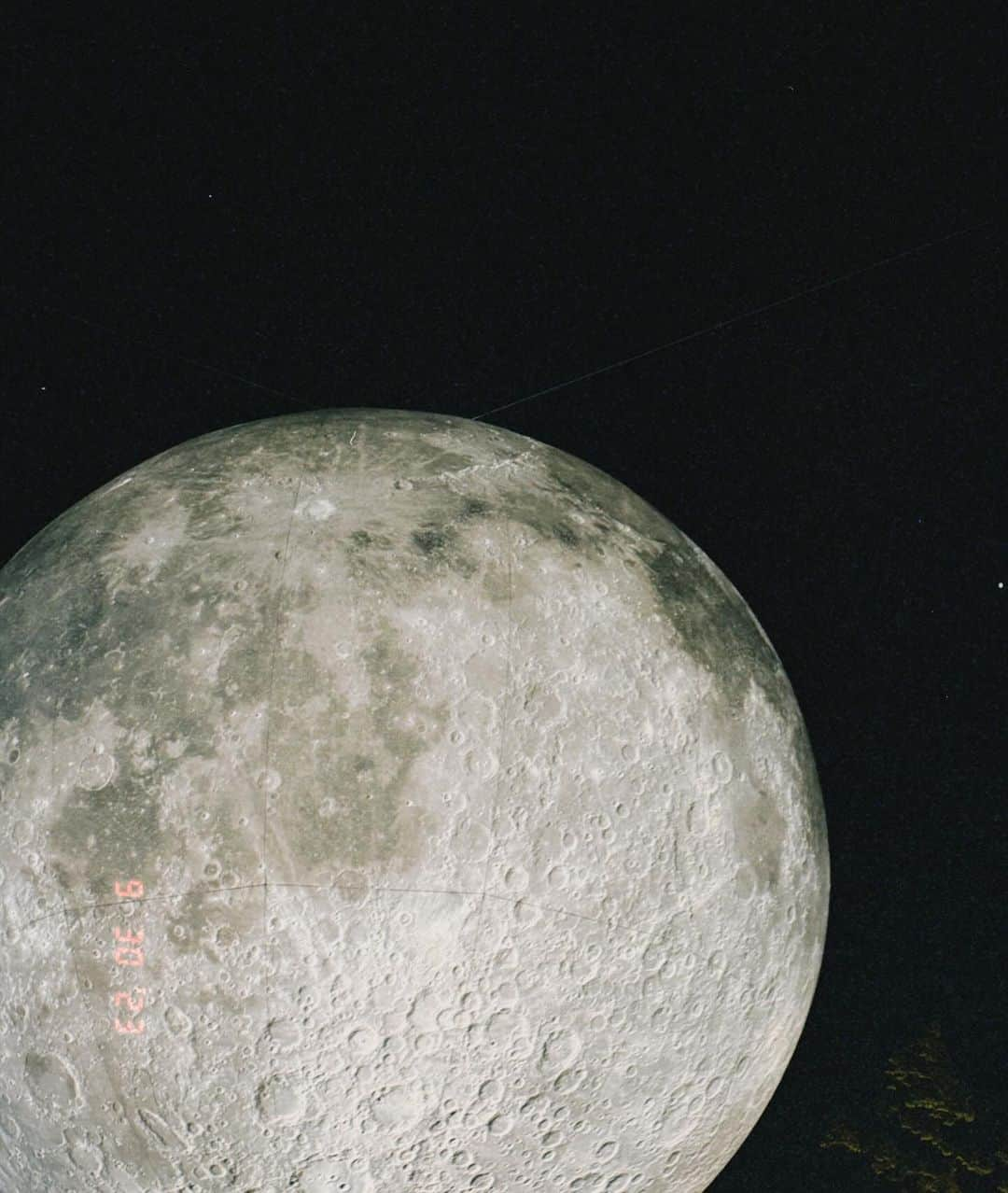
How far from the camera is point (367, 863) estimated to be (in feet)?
5.86

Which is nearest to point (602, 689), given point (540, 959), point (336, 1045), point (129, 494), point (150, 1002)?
point (540, 959)

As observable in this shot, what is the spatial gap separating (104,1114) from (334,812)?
57cm

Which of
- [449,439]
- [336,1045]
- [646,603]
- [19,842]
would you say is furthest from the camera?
[449,439]

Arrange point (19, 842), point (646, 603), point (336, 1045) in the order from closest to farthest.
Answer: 1. point (336, 1045)
2. point (19, 842)
3. point (646, 603)

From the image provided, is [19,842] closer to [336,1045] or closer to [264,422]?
[336,1045]

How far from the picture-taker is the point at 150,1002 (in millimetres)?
1821

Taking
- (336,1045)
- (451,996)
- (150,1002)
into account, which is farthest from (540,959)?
(150,1002)

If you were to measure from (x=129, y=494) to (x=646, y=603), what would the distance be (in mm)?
916

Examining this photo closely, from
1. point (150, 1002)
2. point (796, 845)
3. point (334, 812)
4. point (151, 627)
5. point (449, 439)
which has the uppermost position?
point (449, 439)

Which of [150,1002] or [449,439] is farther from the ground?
[449,439]

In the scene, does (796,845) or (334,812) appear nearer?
(334,812)

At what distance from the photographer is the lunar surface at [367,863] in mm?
1800

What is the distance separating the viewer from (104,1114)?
189 centimetres

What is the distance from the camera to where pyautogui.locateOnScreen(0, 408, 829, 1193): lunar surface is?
1.80 metres
